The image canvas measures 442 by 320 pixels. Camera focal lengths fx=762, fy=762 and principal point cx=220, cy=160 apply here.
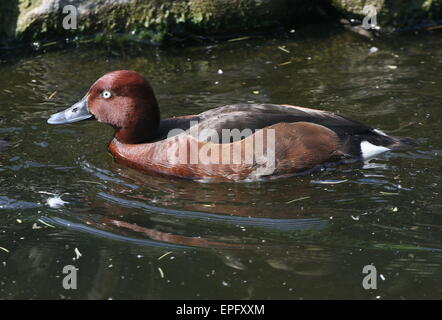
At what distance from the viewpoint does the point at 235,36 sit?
9055 millimetres

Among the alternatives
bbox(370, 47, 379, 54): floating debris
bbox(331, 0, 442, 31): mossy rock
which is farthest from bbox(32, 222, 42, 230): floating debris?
bbox(331, 0, 442, 31): mossy rock

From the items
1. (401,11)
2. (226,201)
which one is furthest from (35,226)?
(401,11)

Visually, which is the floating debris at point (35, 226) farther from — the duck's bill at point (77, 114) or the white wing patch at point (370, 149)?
the white wing patch at point (370, 149)

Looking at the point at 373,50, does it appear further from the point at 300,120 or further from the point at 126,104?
the point at 126,104

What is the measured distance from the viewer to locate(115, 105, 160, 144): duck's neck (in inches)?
249

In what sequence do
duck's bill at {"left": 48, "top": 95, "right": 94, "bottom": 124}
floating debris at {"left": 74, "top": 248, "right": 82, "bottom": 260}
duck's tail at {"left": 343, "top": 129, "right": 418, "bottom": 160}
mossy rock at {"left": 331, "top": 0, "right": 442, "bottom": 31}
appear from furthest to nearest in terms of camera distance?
mossy rock at {"left": 331, "top": 0, "right": 442, "bottom": 31}
duck's bill at {"left": 48, "top": 95, "right": 94, "bottom": 124}
duck's tail at {"left": 343, "top": 129, "right": 418, "bottom": 160}
floating debris at {"left": 74, "top": 248, "right": 82, "bottom": 260}

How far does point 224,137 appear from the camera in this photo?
5961mm

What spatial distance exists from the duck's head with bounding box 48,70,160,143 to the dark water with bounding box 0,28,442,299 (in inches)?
13.4

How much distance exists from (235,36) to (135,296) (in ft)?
17.0

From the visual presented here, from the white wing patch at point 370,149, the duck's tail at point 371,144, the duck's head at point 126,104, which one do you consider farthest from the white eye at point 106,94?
the white wing patch at point 370,149

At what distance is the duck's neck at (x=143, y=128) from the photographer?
6.34m

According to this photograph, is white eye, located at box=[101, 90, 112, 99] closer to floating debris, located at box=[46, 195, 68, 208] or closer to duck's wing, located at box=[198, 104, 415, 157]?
duck's wing, located at box=[198, 104, 415, 157]

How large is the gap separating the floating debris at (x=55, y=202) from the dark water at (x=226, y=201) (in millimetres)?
57
